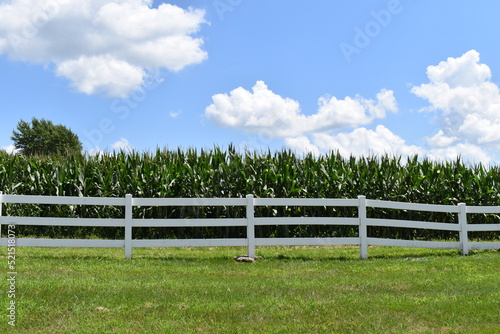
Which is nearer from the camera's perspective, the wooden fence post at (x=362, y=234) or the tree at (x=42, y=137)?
the wooden fence post at (x=362, y=234)

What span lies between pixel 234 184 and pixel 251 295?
31.2ft

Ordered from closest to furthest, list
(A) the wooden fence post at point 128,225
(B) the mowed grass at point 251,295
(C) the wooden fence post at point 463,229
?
(B) the mowed grass at point 251,295 < (A) the wooden fence post at point 128,225 < (C) the wooden fence post at point 463,229

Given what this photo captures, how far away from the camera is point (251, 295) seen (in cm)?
764

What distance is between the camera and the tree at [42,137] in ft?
237

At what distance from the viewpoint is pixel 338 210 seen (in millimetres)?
17078

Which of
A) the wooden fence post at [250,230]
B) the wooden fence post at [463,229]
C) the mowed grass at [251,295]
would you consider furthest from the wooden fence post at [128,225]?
the wooden fence post at [463,229]

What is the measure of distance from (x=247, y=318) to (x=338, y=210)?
36.6 ft

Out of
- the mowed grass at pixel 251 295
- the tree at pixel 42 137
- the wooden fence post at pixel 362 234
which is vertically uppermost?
the tree at pixel 42 137

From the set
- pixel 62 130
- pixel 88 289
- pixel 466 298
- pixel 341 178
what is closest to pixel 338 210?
pixel 341 178

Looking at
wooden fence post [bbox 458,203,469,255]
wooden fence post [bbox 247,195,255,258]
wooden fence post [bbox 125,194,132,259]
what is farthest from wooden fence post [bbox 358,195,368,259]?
wooden fence post [bbox 125,194,132,259]

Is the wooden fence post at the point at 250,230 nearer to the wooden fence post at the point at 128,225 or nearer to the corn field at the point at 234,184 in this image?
the wooden fence post at the point at 128,225

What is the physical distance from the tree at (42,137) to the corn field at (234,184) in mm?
56313

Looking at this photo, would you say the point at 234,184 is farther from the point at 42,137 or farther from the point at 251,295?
the point at 42,137

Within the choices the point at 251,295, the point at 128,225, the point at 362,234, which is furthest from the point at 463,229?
the point at 128,225
